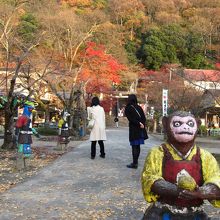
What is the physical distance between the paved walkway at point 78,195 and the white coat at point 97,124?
69 cm

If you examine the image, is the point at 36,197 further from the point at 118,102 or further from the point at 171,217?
the point at 118,102

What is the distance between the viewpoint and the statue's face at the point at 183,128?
2447 mm

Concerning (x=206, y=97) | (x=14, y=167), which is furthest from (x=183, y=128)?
(x=206, y=97)

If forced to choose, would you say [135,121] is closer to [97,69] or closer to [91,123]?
[91,123]

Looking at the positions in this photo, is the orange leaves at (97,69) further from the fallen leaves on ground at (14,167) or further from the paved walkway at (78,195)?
the paved walkway at (78,195)

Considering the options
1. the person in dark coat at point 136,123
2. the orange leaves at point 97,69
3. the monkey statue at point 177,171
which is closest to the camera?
the monkey statue at point 177,171

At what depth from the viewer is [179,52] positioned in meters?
43.9

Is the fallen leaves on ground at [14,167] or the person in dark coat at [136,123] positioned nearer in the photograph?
the fallen leaves on ground at [14,167]

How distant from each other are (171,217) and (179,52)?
141 ft

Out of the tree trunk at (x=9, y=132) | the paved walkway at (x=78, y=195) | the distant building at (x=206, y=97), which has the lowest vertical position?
the paved walkway at (x=78, y=195)

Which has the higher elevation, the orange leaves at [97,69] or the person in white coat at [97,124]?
the orange leaves at [97,69]

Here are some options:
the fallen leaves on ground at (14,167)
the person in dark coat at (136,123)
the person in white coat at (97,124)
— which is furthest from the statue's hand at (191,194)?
the person in white coat at (97,124)

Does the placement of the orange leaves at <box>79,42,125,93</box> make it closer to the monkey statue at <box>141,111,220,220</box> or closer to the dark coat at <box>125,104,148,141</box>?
the dark coat at <box>125,104,148,141</box>

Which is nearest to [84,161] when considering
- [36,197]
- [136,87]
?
[36,197]
